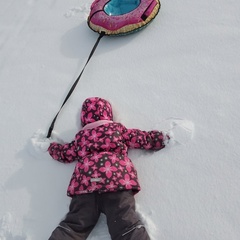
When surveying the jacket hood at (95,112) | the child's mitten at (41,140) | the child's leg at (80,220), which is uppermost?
the jacket hood at (95,112)

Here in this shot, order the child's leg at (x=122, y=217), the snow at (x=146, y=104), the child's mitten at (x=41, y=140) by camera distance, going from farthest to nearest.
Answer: the child's mitten at (x=41, y=140) → the snow at (x=146, y=104) → the child's leg at (x=122, y=217)

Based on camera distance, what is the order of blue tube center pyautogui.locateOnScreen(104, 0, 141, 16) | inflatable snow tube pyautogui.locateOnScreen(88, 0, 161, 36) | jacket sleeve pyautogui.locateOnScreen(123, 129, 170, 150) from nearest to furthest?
jacket sleeve pyautogui.locateOnScreen(123, 129, 170, 150) → inflatable snow tube pyautogui.locateOnScreen(88, 0, 161, 36) → blue tube center pyautogui.locateOnScreen(104, 0, 141, 16)

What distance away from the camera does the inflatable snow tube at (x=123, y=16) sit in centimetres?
192

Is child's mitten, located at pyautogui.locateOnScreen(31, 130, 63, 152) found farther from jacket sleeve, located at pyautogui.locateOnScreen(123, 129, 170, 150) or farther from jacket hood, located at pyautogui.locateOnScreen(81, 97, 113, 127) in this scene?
jacket sleeve, located at pyautogui.locateOnScreen(123, 129, 170, 150)

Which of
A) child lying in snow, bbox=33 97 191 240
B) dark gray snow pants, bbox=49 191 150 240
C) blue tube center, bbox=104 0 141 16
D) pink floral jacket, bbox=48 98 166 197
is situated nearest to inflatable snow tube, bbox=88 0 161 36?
blue tube center, bbox=104 0 141 16

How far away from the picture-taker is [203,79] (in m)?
1.67

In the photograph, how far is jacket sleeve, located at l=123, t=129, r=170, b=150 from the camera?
57.2 inches

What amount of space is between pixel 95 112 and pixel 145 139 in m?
0.26

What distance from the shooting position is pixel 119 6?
6.87ft

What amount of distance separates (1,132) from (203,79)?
1073 millimetres

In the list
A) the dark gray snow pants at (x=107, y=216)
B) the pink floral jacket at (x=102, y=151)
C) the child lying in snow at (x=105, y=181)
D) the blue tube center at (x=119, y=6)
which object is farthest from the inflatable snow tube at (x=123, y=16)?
the dark gray snow pants at (x=107, y=216)

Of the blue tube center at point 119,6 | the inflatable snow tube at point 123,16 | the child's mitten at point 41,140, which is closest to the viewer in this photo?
the child's mitten at point 41,140

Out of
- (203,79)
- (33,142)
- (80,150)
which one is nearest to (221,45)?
(203,79)

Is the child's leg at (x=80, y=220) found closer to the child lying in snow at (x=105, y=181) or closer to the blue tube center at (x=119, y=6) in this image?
the child lying in snow at (x=105, y=181)
